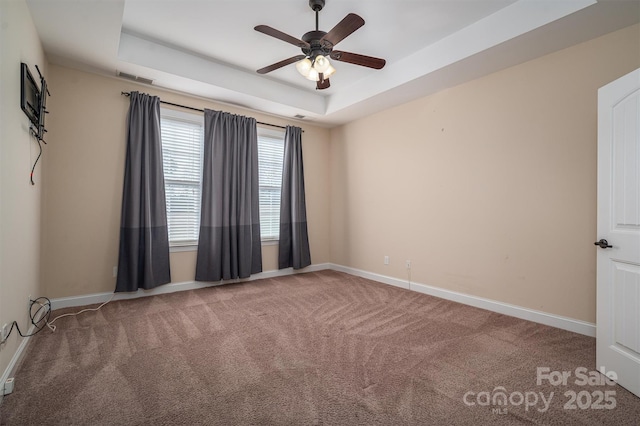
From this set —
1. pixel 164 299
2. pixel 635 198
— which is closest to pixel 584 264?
pixel 635 198

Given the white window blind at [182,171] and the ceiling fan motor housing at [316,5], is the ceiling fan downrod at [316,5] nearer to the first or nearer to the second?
the ceiling fan motor housing at [316,5]

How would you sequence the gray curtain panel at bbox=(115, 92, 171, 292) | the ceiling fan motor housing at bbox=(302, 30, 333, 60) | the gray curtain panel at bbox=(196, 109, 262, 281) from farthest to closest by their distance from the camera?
the gray curtain panel at bbox=(196, 109, 262, 281) → the gray curtain panel at bbox=(115, 92, 171, 292) → the ceiling fan motor housing at bbox=(302, 30, 333, 60)

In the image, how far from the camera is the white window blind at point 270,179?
494 centimetres

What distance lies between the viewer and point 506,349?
2.41m

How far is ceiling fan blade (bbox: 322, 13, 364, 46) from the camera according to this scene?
2102 millimetres

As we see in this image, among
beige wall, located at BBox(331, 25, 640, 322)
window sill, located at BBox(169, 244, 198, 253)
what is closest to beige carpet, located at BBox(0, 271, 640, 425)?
beige wall, located at BBox(331, 25, 640, 322)

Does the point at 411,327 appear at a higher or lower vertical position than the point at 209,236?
lower

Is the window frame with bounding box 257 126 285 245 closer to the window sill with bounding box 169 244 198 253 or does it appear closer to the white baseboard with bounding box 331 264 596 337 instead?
the window sill with bounding box 169 244 198 253

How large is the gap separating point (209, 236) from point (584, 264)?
13.9 ft

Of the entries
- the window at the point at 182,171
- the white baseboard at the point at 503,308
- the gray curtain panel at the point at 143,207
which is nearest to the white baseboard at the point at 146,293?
the gray curtain panel at the point at 143,207

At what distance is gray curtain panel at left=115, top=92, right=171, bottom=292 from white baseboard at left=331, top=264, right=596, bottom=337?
3.17 meters

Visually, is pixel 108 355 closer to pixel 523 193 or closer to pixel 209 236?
pixel 209 236

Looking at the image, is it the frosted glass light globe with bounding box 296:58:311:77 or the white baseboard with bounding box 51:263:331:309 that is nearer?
the frosted glass light globe with bounding box 296:58:311:77

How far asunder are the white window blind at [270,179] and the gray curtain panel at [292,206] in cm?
11
